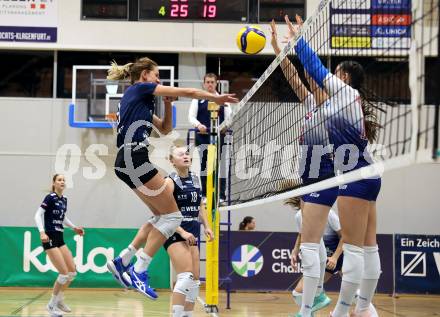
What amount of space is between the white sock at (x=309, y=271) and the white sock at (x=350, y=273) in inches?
10.7

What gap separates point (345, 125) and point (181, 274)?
238cm

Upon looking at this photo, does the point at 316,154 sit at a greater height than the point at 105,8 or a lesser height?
lesser

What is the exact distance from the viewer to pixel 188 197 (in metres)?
7.79

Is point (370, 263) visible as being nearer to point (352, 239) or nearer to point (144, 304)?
point (352, 239)

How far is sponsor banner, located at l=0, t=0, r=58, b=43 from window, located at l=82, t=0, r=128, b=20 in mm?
870

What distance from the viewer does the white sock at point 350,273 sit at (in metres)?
5.59

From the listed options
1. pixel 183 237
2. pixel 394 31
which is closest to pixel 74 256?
pixel 183 237

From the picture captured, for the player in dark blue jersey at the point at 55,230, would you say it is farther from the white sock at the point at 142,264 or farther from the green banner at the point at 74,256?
the white sock at the point at 142,264

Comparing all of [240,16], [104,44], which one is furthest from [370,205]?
[104,44]

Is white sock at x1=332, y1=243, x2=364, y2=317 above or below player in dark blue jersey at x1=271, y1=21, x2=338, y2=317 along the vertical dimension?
below

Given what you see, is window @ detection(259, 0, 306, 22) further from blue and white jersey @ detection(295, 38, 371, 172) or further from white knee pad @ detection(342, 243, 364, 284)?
white knee pad @ detection(342, 243, 364, 284)

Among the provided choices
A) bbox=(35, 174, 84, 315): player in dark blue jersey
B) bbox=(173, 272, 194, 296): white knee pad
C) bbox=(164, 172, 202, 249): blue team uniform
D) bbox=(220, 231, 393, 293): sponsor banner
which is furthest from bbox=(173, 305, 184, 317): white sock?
bbox=(220, 231, 393, 293): sponsor banner

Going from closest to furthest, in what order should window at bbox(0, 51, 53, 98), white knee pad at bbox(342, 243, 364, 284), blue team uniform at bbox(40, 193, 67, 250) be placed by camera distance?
white knee pad at bbox(342, 243, 364, 284) → blue team uniform at bbox(40, 193, 67, 250) → window at bbox(0, 51, 53, 98)

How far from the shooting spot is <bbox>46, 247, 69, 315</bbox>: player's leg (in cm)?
1009
